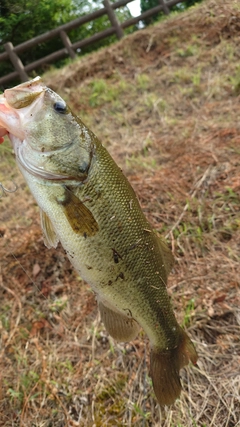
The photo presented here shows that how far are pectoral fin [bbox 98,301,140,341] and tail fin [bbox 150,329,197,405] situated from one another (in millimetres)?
160

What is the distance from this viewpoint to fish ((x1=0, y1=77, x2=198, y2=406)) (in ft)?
4.94

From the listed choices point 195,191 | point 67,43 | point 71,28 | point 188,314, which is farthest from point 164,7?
point 188,314

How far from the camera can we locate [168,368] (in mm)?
1878

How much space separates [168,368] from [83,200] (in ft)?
3.10

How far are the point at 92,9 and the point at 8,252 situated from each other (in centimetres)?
884

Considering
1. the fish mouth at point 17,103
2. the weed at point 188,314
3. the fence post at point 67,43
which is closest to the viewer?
the fish mouth at point 17,103

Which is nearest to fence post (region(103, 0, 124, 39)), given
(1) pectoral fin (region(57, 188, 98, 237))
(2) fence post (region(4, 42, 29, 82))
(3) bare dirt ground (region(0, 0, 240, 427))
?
(2) fence post (region(4, 42, 29, 82))

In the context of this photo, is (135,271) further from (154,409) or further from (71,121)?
(154,409)

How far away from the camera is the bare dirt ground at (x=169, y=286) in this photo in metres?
2.40

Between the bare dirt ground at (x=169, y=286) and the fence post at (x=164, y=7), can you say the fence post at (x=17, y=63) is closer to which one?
the fence post at (x=164, y=7)

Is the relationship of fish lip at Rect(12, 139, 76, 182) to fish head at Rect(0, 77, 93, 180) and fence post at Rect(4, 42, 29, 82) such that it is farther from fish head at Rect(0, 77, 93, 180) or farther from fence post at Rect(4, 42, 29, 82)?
fence post at Rect(4, 42, 29, 82)

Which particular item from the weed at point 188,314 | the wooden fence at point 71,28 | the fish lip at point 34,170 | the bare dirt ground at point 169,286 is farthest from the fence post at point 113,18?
the fish lip at point 34,170

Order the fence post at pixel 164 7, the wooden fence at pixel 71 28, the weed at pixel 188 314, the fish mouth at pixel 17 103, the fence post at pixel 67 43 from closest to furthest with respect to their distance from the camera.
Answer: the fish mouth at pixel 17 103 < the weed at pixel 188 314 < the wooden fence at pixel 71 28 < the fence post at pixel 67 43 < the fence post at pixel 164 7

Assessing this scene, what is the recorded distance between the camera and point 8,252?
12.8ft
